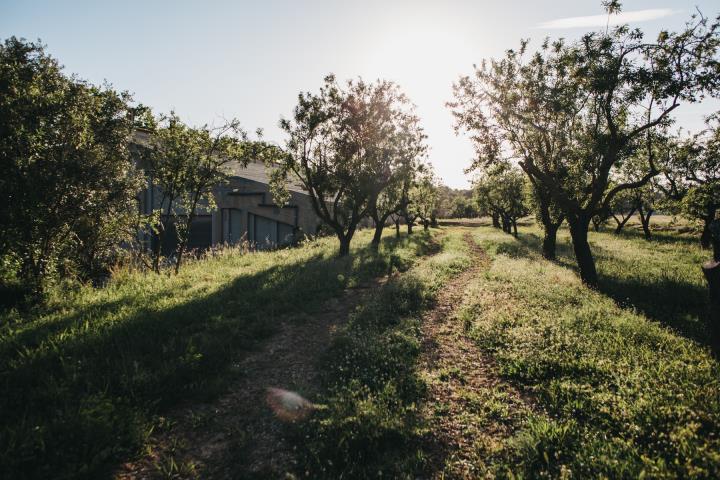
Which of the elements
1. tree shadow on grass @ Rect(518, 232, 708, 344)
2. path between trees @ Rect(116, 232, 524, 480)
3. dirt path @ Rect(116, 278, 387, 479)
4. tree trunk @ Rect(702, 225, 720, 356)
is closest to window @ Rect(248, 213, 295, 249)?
tree shadow on grass @ Rect(518, 232, 708, 344)

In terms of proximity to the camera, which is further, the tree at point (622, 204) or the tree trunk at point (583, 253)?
the tree at point (622, 204)

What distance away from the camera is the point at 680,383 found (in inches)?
228

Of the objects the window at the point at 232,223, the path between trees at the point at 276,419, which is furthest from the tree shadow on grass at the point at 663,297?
the window at the point at 232,223

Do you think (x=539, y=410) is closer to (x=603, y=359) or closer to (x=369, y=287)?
(x=603, y=359)

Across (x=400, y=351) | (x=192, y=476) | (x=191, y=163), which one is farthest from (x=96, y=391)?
(x=191, y=163)

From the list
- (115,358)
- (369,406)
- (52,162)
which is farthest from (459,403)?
(52,162)

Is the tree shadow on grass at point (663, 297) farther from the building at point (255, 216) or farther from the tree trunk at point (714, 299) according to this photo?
the building at point (255, 216)

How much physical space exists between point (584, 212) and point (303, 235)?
27.7 meters

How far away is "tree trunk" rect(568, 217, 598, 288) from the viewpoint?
48.7 ft

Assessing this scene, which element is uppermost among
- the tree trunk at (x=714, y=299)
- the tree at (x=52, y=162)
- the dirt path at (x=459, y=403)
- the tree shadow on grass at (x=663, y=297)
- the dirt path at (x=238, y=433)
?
the tree at (x=52, y=162)

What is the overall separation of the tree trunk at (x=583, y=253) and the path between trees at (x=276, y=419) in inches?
368

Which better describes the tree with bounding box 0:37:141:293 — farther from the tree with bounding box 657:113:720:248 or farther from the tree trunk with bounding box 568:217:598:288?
the tree with bounding box 657:113:720:248

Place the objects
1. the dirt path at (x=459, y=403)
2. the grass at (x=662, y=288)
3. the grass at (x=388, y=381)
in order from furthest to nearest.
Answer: the grass at (x=662, y=288), the dirt path at (x=459, y=403), the grass at (x=388, y=381)

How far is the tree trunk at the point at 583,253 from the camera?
1484 cm
